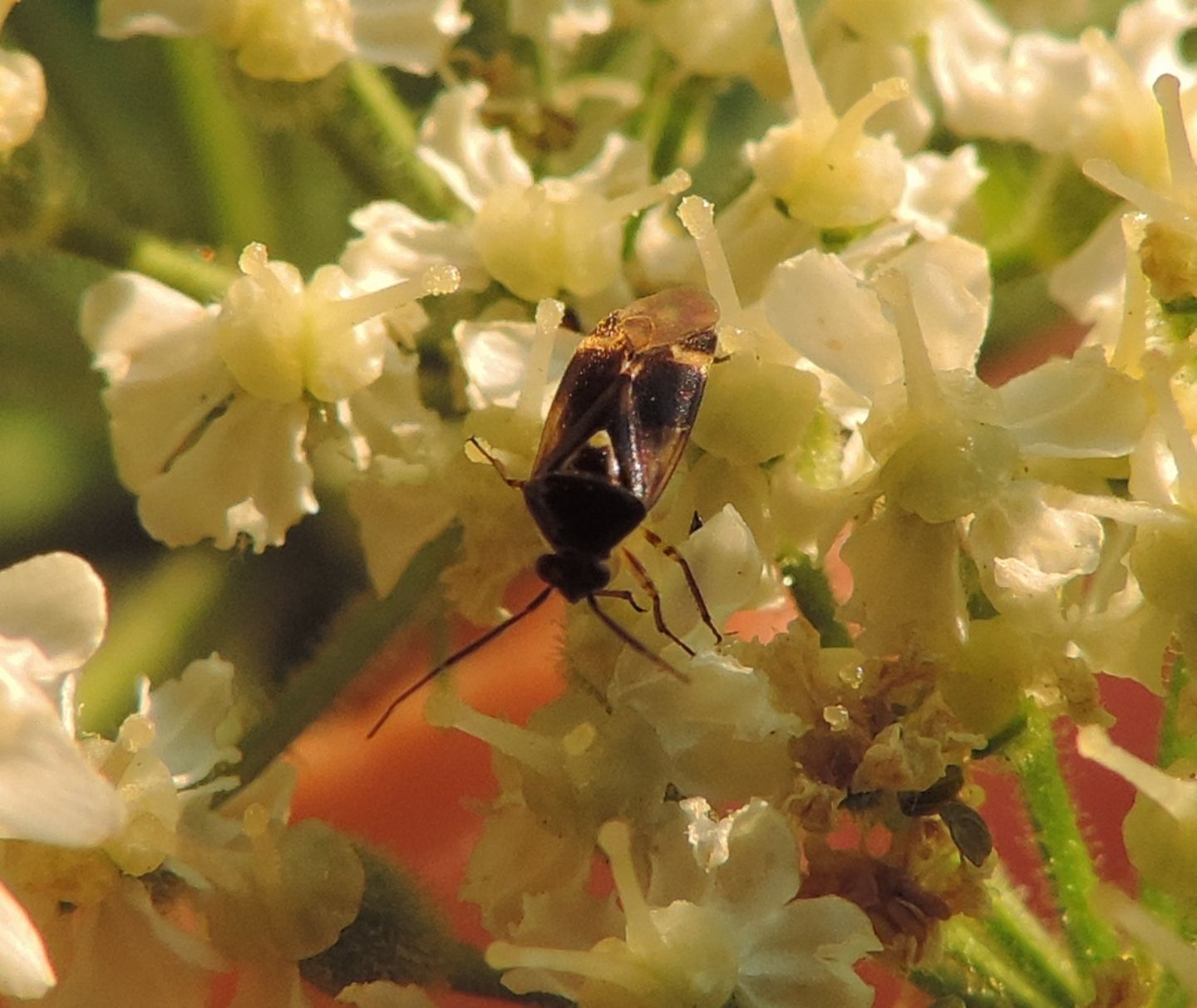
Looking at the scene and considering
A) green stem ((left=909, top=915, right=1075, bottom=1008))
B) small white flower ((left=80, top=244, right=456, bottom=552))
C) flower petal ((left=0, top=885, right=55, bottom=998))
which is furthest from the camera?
small white flower ((left=80, top=244, right=456, bottom=552))

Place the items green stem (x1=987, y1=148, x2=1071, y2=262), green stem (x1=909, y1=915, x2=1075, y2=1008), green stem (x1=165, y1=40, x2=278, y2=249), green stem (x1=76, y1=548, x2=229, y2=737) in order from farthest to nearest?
green stem (x1=165, y1=40, x2=278, y2=249), green stem (x1=76, y1=548, x2=229, y2=737), green stem (x1=987, y1=148, x2=1071, y2=262), green stem (x1=909, y1=915, x2=1075, y2=1008)

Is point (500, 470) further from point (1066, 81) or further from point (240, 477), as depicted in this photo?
point (1066, 81)

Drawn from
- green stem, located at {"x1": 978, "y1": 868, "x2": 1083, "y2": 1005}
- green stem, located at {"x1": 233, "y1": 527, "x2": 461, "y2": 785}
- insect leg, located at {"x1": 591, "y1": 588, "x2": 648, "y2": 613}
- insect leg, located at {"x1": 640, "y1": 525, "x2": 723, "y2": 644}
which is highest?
insect leg, located at {"x1": 640, "y1": 525, "x2": 723, "y2": 644}

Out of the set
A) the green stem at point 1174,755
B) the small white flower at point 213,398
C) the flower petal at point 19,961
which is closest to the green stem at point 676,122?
the small white flower at point 213,398

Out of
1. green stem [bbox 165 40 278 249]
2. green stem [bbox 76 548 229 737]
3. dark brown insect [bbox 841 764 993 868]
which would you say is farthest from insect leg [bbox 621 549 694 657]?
green stem [bbox 165 40 278 249]

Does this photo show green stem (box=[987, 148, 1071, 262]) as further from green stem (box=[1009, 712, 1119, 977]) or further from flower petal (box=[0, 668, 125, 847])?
flower petal (box=[0, 668, 125, 847])

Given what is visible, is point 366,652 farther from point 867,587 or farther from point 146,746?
point 867,587

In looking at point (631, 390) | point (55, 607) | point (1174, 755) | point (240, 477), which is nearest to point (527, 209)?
point (631, 390)
